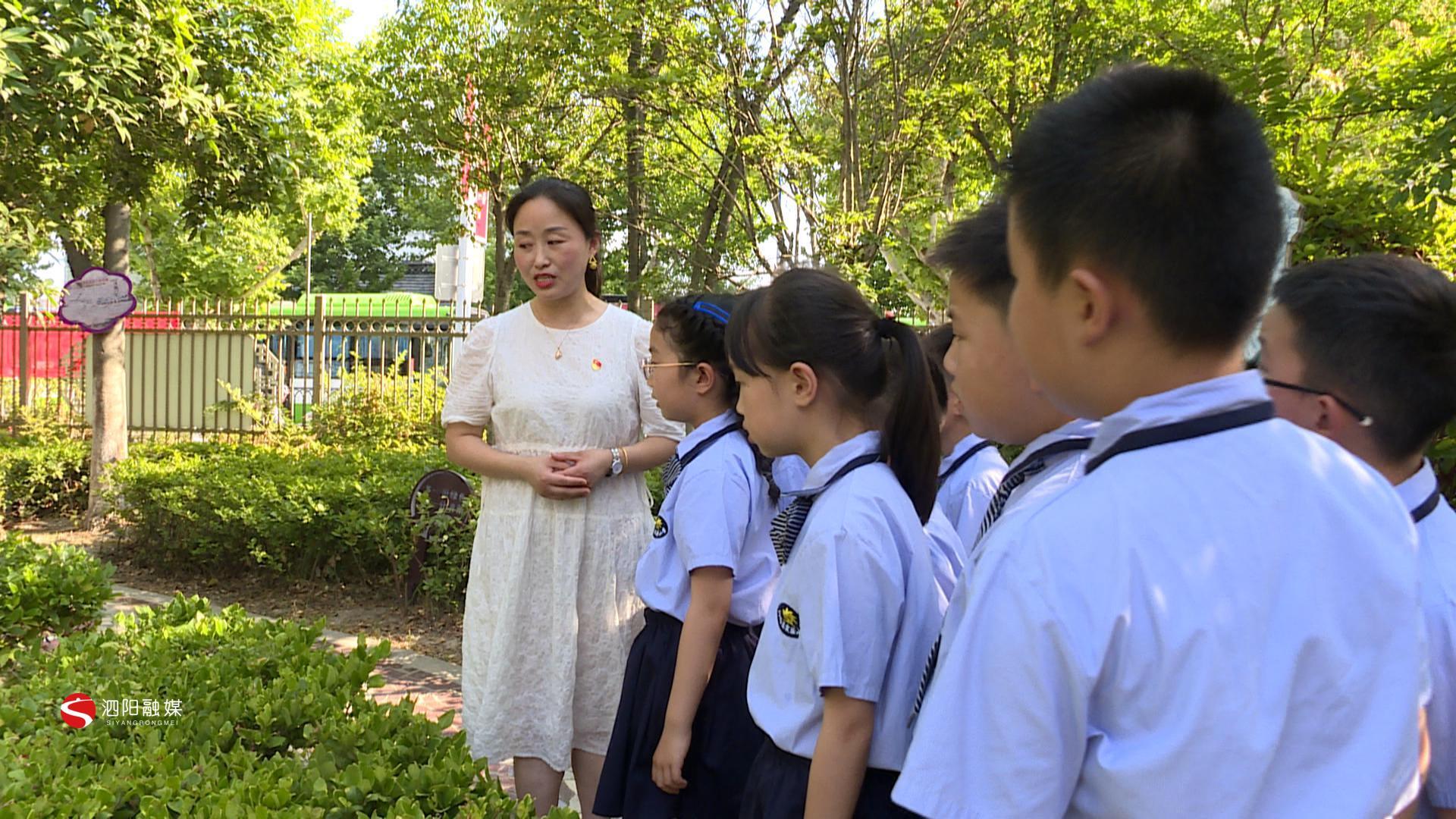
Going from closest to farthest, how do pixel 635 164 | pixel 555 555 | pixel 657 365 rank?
pixel 657 365 → pixel 555 555 → pixel 635 164

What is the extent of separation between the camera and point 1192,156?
2.91 feet

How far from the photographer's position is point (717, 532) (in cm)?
234

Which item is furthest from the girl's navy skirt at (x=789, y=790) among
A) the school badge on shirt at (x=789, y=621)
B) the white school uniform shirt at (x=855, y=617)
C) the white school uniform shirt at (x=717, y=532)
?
the white school uniform shirt at (x=717, y=532)

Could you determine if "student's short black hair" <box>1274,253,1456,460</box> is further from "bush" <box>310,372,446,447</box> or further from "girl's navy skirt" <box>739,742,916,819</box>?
"bush" <box>310,372,446,447</box>

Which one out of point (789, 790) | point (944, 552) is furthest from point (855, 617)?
point (944, 552)

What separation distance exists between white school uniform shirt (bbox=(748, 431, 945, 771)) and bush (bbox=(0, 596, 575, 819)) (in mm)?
580

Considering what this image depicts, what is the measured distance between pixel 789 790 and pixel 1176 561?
1050mm

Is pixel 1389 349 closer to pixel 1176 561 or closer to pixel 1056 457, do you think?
pixel 1056 457

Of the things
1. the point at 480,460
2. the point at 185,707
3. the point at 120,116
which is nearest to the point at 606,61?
the point at 120,116

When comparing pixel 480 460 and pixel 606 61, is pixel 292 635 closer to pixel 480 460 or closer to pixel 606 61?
pixel 480 460

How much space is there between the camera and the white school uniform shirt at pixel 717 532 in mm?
2350

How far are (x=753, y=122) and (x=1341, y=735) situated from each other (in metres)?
5.96

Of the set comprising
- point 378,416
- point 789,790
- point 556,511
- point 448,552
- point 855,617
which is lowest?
point 448,552

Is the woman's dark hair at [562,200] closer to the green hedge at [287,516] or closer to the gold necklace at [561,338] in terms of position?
the gold necklace at [561,338]
